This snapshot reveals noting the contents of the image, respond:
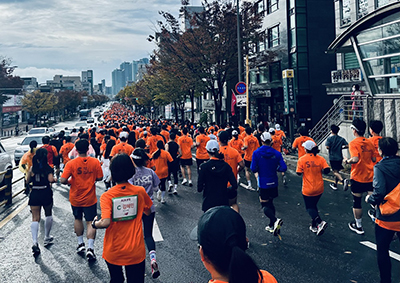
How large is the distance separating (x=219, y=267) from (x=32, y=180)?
5215 mm

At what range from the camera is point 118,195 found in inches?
149

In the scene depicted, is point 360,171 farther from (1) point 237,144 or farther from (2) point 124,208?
(1) point 237,144

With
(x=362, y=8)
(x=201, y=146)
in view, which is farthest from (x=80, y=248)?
(x=362, y=8)

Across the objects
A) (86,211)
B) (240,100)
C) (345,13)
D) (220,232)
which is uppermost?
(345,13)

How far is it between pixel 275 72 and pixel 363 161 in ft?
82.3

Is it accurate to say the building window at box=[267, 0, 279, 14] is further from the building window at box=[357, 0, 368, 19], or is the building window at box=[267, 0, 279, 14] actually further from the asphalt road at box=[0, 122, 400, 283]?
the asphalt road at box=[0, 122, 400, 283]

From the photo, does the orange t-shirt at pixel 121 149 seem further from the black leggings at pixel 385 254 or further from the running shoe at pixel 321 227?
the black leggings at pixel 385 254

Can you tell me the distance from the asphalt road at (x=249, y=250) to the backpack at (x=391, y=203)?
113 cm

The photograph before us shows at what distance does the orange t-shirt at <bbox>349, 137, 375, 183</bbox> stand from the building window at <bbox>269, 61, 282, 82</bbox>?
24.0 metres

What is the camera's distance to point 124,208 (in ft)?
12.4

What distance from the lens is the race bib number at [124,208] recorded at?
3.74 meters

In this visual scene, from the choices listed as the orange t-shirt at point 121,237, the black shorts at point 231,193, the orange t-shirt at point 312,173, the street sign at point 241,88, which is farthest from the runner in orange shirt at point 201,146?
the street sign at point 241,88

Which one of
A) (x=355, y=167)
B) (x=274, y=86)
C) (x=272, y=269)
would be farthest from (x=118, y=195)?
(x=274, y=86)

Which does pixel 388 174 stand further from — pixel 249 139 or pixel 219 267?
pixel 249 139
